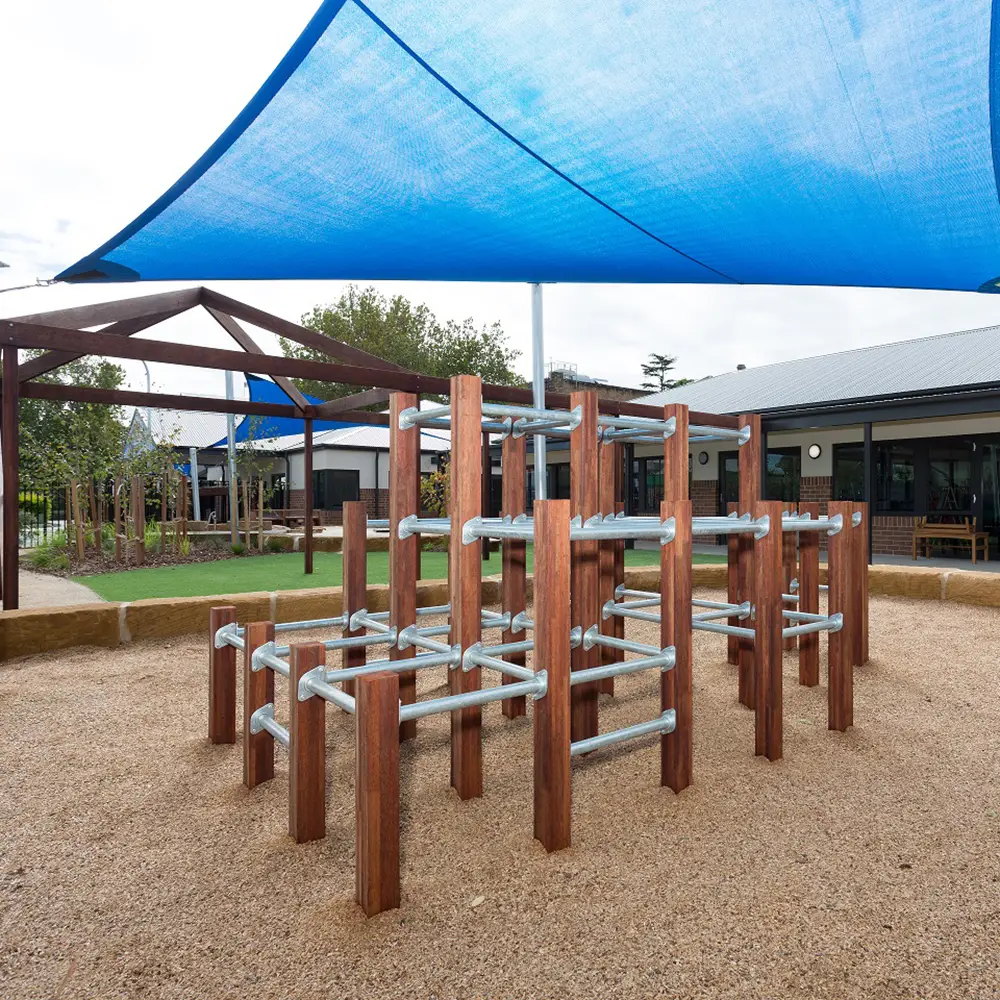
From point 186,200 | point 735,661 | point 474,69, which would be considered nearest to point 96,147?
point 186,200

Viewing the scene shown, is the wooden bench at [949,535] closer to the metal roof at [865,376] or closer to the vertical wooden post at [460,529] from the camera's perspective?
the metal roof at [865,376]

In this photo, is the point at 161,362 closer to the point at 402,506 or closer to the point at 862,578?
the point at 402,506

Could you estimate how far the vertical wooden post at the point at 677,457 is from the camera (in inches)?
121

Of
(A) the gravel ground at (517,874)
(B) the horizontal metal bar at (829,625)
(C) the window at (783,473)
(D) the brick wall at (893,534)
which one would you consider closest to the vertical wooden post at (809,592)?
(A) the gravel ground at (517,874)

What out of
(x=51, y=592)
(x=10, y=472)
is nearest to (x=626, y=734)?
(x=10, y=472)

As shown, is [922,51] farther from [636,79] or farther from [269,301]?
[269,301]

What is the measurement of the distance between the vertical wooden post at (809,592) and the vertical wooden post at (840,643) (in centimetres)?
72

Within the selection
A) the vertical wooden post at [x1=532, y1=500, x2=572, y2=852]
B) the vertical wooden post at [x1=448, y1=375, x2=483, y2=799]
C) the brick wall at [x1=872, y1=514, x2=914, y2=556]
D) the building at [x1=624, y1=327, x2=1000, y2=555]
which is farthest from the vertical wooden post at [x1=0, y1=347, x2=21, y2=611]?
the brick wall at [x1=872, y1=514, x2=914, y2=556]

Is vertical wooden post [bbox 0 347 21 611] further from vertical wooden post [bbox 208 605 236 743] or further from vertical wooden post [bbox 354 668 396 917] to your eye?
vertical wooden post [bbox 354 668 396 917]

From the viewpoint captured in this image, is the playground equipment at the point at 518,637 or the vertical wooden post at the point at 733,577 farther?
the vertical wooden post at the point at 733,577

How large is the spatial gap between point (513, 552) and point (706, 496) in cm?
1233

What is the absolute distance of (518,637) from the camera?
371 centimetres

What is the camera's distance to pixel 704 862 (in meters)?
2.13

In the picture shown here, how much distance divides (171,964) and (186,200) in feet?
11.0
